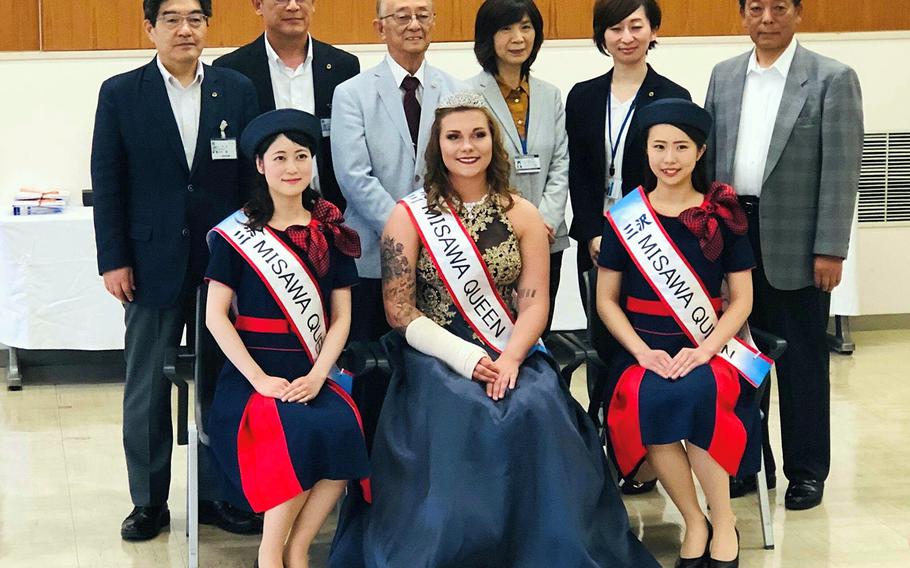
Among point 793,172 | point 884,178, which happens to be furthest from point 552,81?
point 793,172

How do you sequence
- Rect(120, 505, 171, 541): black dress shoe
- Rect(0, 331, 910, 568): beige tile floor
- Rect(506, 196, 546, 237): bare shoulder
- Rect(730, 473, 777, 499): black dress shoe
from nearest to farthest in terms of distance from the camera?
Rect(506, 196, 546, 237): bare shoulder
Rect(0, 331, 910, 568): beige tile floor
Rect(120, 505, 171, 541): black dress shoe
Rect(730, 473, 777, 499): black dress shoe

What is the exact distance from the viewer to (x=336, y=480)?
324cm

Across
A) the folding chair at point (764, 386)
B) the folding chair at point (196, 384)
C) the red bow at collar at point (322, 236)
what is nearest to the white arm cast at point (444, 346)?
the folding chair at point (196, 384)

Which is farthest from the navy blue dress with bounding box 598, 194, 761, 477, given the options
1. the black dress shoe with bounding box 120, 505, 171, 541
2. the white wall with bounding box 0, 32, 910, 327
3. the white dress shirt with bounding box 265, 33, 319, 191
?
the white wall with bounding box 0, 32, 910, 327

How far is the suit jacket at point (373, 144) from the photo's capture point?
3.66m

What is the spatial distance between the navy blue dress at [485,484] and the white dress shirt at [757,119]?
907 millimetres

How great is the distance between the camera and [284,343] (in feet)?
10.9

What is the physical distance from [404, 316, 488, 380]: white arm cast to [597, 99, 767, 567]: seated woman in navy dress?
0.45 m

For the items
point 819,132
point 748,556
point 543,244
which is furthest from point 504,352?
point 819,132

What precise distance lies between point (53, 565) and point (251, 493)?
2.28 feet

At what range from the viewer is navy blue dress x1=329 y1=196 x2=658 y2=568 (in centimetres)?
311

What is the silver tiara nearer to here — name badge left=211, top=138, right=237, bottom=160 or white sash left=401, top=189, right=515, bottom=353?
white sash left=401, top=189, right=515, bottom=353

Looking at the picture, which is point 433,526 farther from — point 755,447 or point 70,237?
point 70,237

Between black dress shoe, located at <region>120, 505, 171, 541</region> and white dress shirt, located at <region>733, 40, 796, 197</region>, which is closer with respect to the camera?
black dress shoe, located at <region>120, 505, 171, 541</region>
